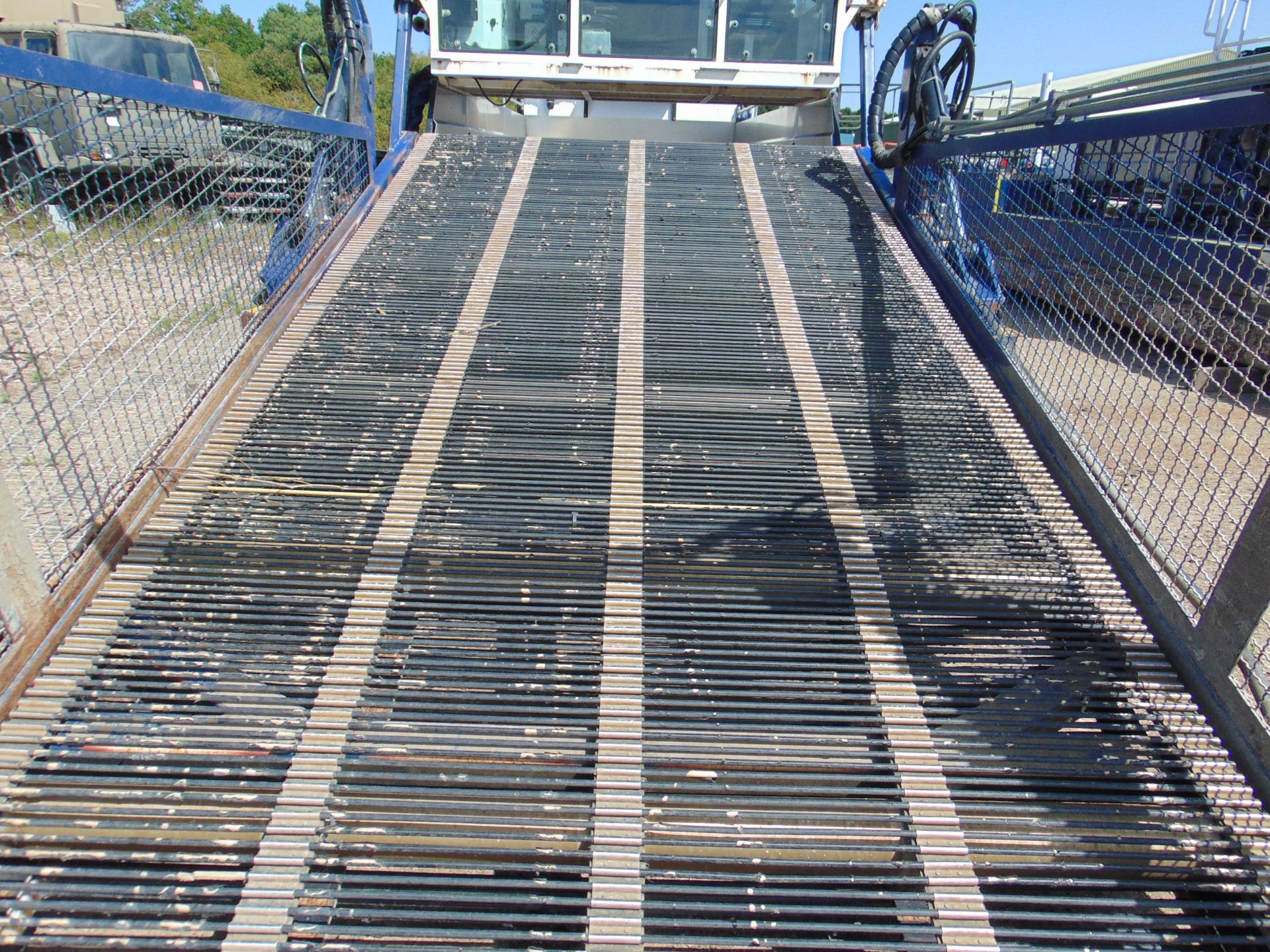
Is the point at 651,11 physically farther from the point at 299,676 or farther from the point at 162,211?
the point at 299,676

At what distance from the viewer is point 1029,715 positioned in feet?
7.54

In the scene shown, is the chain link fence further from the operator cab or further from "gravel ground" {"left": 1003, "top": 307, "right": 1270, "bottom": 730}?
the operator cab

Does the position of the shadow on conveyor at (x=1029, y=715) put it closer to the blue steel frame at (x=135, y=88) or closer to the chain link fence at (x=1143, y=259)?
the chain link fence at (x=1143, y=259)

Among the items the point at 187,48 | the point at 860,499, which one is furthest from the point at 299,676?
the point at 187,48

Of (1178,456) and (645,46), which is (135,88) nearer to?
(1178,456)

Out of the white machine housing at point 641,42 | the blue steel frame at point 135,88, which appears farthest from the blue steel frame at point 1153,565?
the blue steel frame at point 135,88

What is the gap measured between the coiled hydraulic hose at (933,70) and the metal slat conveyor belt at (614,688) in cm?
231

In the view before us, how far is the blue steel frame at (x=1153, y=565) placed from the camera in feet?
6.98

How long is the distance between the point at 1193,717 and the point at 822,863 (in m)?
1.25

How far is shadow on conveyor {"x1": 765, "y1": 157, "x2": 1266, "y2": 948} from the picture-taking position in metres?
1.88

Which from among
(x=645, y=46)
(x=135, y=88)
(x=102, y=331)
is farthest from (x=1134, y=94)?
(x=102, y=331)

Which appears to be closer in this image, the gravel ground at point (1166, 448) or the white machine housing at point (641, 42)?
the gravel ground at point (1166, 448)

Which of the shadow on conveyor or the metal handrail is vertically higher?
the metal handrail

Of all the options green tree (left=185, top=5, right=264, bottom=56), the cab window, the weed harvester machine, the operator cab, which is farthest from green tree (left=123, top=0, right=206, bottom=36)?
the weed harvester machine
